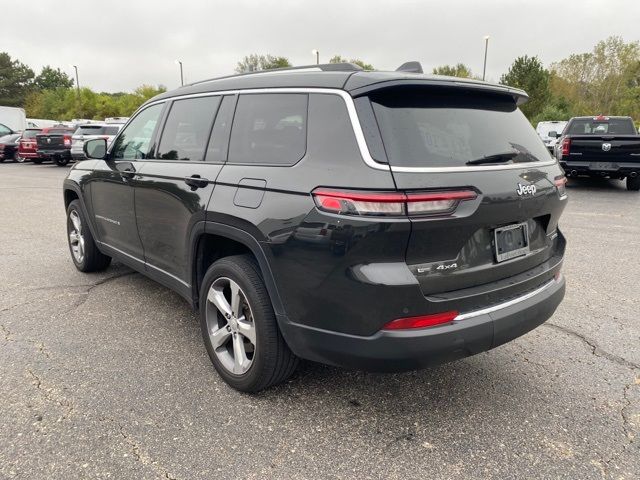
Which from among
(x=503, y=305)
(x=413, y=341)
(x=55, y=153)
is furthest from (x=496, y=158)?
(x=55, y=153)

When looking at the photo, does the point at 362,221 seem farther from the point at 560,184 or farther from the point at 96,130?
the point at 96,130

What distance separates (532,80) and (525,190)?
36526 millimetres

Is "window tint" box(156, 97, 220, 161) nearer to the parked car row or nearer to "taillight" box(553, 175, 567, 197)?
"taillight" box(553, 175, 567, 197)

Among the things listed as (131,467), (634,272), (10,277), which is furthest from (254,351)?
(634,272)

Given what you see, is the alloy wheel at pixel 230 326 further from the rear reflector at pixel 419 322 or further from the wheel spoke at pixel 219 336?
the rear reflector at pixel 419 322

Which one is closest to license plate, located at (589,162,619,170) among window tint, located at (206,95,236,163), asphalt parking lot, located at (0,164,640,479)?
asphalt parking lot, located at (0,164,640,479)

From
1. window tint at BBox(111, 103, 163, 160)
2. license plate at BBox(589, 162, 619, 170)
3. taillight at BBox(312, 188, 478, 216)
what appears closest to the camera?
taillight at BBox(312, 188, 478, 216)

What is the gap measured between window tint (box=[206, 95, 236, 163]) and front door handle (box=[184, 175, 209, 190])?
14cm

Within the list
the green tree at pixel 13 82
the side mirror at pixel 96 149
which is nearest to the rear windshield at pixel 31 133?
the side mirror at pixel 96 149

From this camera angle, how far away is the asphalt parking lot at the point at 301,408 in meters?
2.26

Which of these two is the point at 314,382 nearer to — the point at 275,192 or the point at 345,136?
the point at 275,192

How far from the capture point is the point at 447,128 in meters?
2.42

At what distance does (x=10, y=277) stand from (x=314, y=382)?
12.2 ft

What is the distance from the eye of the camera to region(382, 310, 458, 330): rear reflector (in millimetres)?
2172
